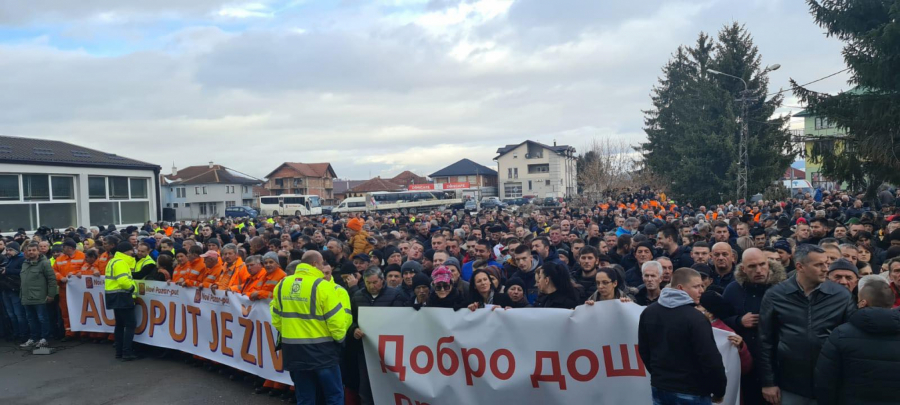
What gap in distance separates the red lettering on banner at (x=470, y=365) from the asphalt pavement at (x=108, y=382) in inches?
105

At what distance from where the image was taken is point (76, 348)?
32.6 ft

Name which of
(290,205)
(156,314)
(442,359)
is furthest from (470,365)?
(290,205)

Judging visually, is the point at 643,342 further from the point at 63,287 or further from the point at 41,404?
the point at 63,287

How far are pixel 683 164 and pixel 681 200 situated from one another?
8.36ft

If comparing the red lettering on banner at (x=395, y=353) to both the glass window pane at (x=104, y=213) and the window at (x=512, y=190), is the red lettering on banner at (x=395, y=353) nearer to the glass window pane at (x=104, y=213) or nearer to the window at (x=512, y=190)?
the glass window pane at (x=104, y=213)

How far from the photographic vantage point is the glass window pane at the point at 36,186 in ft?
80.0

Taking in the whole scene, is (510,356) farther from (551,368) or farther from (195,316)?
(195,316)

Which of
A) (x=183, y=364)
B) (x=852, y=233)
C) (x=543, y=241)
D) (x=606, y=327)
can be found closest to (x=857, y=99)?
(x=852, y=233)

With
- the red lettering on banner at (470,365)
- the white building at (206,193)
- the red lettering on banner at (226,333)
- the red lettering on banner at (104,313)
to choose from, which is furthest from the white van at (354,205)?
the red lettering on banner at (470,365)

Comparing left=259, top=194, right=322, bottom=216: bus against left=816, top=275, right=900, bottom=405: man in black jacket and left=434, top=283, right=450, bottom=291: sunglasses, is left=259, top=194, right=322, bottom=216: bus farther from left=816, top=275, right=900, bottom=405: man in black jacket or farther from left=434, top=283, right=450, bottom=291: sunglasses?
left=816, top=275, right=900, bottom=405: man in black jacket

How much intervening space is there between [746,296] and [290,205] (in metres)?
62.9

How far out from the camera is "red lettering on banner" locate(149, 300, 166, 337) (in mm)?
9078

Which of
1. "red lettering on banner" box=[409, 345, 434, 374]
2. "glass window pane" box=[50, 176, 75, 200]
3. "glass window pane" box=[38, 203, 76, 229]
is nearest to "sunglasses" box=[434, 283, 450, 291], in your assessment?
"red lettering on banner" box=[409, 345, 434, 374]

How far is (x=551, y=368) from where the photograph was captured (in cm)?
530
